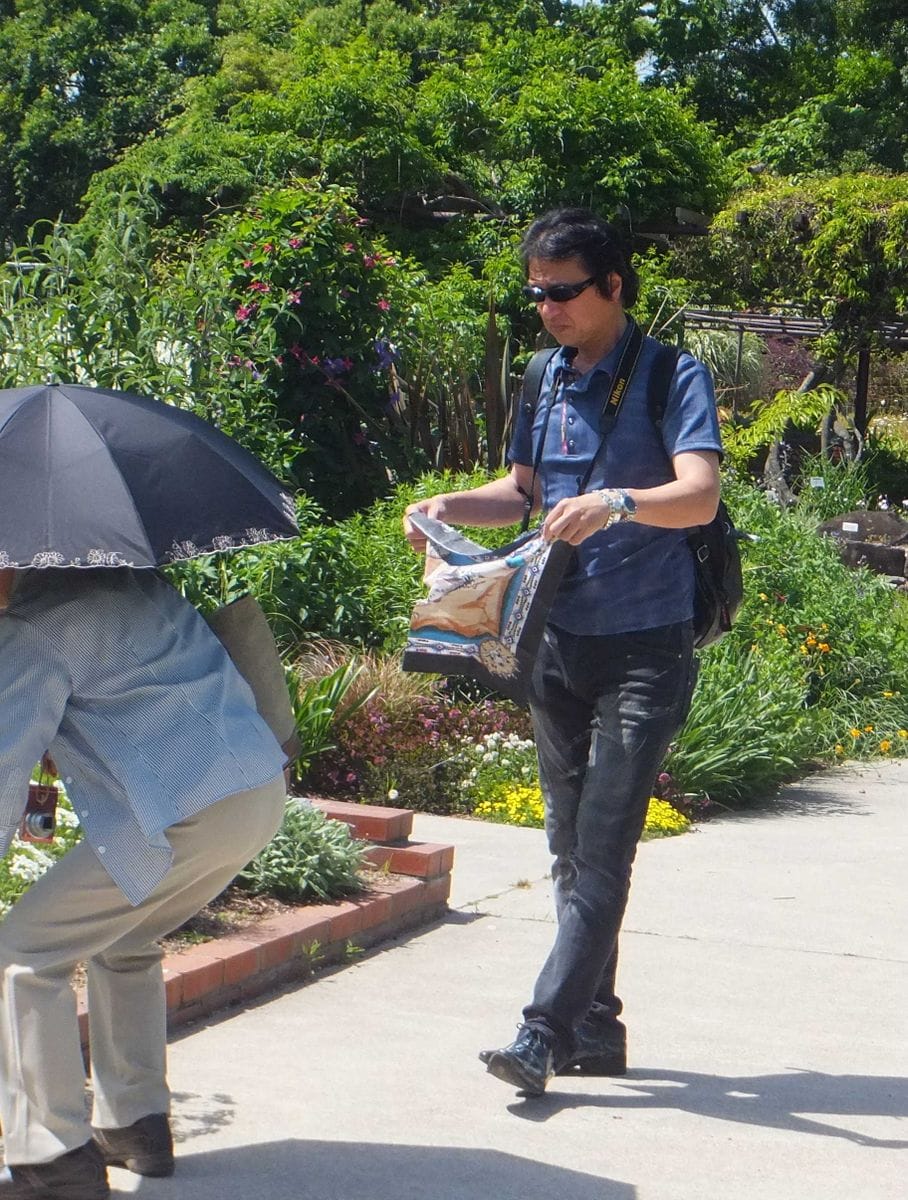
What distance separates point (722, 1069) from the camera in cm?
395

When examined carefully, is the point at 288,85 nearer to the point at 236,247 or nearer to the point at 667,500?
the point at 236,247

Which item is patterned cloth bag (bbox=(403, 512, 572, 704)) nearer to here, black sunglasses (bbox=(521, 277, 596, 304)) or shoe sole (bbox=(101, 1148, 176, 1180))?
black sunglasses (bbox=(521, 277, 596, 304))

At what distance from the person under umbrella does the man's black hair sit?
3.71 feet

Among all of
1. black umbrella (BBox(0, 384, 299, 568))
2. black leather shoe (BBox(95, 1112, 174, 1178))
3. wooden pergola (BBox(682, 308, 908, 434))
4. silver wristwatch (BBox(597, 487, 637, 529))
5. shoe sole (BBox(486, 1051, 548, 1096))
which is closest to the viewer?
black umbrella (BBox(0, 384, 299, 568))

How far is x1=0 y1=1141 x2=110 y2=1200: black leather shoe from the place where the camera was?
2.80m

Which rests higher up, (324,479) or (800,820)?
(324,479)

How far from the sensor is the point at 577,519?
3338 mm

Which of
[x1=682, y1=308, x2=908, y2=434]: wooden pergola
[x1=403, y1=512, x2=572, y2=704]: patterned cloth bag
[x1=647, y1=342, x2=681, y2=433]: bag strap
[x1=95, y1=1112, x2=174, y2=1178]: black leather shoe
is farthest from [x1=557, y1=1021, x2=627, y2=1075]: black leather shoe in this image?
[x1=682, y1=308, x2=908, y2=434]: wooden pergola

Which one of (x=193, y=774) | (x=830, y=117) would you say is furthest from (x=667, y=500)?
(x=830, y=117)

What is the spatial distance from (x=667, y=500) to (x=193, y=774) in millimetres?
1258

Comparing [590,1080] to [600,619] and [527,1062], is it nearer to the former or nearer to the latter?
[527,1062]

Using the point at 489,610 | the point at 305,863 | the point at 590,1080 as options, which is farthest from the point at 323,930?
the point at 489,610

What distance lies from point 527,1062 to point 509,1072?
0.15 ft

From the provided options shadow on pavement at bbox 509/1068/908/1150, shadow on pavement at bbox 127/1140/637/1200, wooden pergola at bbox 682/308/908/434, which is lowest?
shadow on pavement at bbox 509/1068/908/1150
